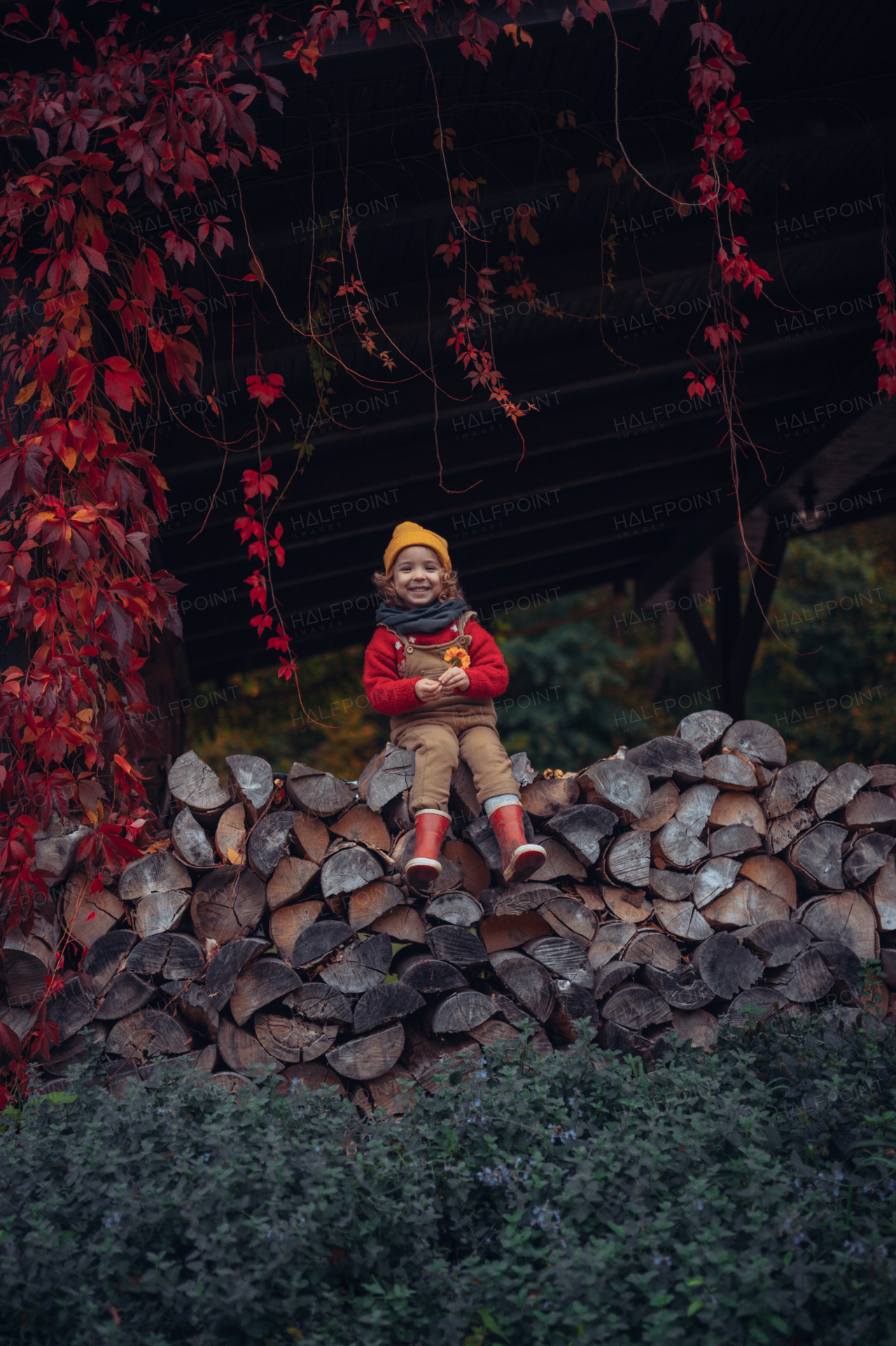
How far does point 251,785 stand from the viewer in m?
2.94

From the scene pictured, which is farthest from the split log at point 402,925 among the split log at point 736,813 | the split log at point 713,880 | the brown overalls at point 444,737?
the split log at point 736,813

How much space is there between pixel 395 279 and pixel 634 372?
131cm

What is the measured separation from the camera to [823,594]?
→ 1468 cm

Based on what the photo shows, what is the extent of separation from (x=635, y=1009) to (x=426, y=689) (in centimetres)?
116

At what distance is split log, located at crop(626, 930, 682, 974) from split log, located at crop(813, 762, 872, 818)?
717mm

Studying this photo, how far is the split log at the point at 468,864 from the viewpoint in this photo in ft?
9.78

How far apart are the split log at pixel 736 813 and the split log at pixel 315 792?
1.25 meters

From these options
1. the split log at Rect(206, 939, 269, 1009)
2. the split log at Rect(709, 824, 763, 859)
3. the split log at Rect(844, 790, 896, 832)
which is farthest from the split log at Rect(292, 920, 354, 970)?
the split log at Rect(844, 790, 896, 832)

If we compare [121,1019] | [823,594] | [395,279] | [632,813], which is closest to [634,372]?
[395,279]

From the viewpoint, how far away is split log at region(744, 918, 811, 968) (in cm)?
304

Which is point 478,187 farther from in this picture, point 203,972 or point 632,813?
point 203,972

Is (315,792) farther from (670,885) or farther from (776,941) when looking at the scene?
(776,941)

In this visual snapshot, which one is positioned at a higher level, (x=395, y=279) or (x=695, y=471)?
(x=395, y=279)

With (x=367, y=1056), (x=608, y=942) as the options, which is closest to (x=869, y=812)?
(x=608, y=942)
